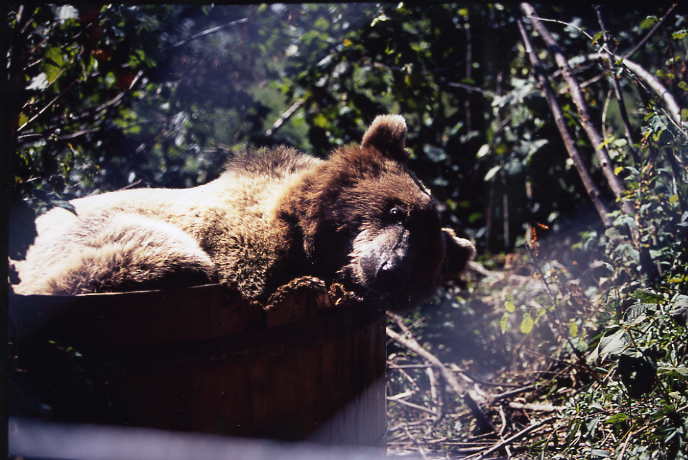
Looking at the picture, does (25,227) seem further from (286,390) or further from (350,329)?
(350,329)

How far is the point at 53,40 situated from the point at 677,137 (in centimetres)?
267

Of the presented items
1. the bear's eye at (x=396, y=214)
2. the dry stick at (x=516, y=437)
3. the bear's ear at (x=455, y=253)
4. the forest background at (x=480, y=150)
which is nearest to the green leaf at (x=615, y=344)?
the forest background at (x=480, y=150)

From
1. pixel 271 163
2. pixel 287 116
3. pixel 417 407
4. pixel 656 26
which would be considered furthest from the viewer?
pixel 287 116

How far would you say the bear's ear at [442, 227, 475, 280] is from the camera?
2848 mm

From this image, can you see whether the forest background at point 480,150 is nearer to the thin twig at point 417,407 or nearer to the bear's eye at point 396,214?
the thin twig at point 417,407

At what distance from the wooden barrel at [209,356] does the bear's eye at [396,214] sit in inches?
16.6

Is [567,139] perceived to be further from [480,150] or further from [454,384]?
[454,384]

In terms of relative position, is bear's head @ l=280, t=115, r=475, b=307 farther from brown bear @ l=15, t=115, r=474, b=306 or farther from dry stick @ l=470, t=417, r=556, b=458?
dry stick @ l=470, t=417, r=556, b=458

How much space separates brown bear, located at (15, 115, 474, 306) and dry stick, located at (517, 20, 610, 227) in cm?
116

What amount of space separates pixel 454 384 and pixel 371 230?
146 centimetres

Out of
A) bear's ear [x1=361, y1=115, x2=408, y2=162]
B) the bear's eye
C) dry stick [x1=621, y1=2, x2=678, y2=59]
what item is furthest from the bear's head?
dry stick [x1=621, y1=2, x2=678, y2=59]

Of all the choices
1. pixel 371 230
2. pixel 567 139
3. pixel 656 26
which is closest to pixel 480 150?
pixel 567 139

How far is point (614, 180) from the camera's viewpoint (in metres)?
3.15

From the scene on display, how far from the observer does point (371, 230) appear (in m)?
2.47
